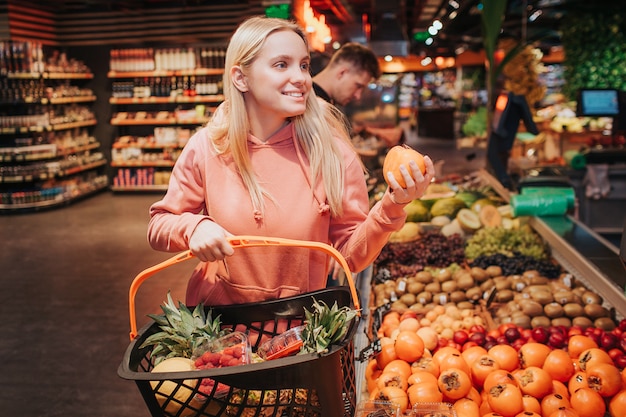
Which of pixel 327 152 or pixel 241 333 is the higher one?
pixel 327 152

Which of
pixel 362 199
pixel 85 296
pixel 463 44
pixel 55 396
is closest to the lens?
pixel 362 199

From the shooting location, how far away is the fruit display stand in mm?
2701

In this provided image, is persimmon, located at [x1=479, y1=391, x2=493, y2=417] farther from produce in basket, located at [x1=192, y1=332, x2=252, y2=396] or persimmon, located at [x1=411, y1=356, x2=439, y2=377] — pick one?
produce in basket, located at [x1=192, y1=332, x2=252, y2=396]

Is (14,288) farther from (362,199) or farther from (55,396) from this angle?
(362,199)

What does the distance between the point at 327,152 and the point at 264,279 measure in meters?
0.41

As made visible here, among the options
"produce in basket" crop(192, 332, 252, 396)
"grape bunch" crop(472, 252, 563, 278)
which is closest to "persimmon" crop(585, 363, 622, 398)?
"produce in basket" crop(192, 332, 252, 396)

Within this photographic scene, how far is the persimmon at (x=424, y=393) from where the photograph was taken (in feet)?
7.00

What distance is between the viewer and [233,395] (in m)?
1.42

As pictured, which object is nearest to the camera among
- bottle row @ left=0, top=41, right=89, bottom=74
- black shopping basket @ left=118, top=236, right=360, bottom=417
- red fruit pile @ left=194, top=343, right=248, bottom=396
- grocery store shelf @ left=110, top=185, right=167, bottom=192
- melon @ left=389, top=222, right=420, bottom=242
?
black shopping basket @ left=118, top=236, right=360, bottom=417

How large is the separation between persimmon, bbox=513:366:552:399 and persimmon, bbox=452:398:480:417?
7.2 inches

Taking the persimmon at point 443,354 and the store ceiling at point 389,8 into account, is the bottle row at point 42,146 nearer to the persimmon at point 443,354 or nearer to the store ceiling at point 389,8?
the store ceiling at point 389,8

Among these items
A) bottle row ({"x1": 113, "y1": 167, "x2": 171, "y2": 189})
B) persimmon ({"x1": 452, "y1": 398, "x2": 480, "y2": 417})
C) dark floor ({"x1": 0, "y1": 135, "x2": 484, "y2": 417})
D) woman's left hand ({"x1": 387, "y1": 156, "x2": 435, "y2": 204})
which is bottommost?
dark floor ({"x1": 0, "y1": 135, "x2": 484, "y2": 417})

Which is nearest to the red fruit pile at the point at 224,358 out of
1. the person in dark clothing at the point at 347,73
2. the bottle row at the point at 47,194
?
the person in dark clothing at the point at 347,73

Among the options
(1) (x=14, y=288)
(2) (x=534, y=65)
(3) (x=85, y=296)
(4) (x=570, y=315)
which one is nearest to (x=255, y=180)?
(4) (x=570, y=315)
